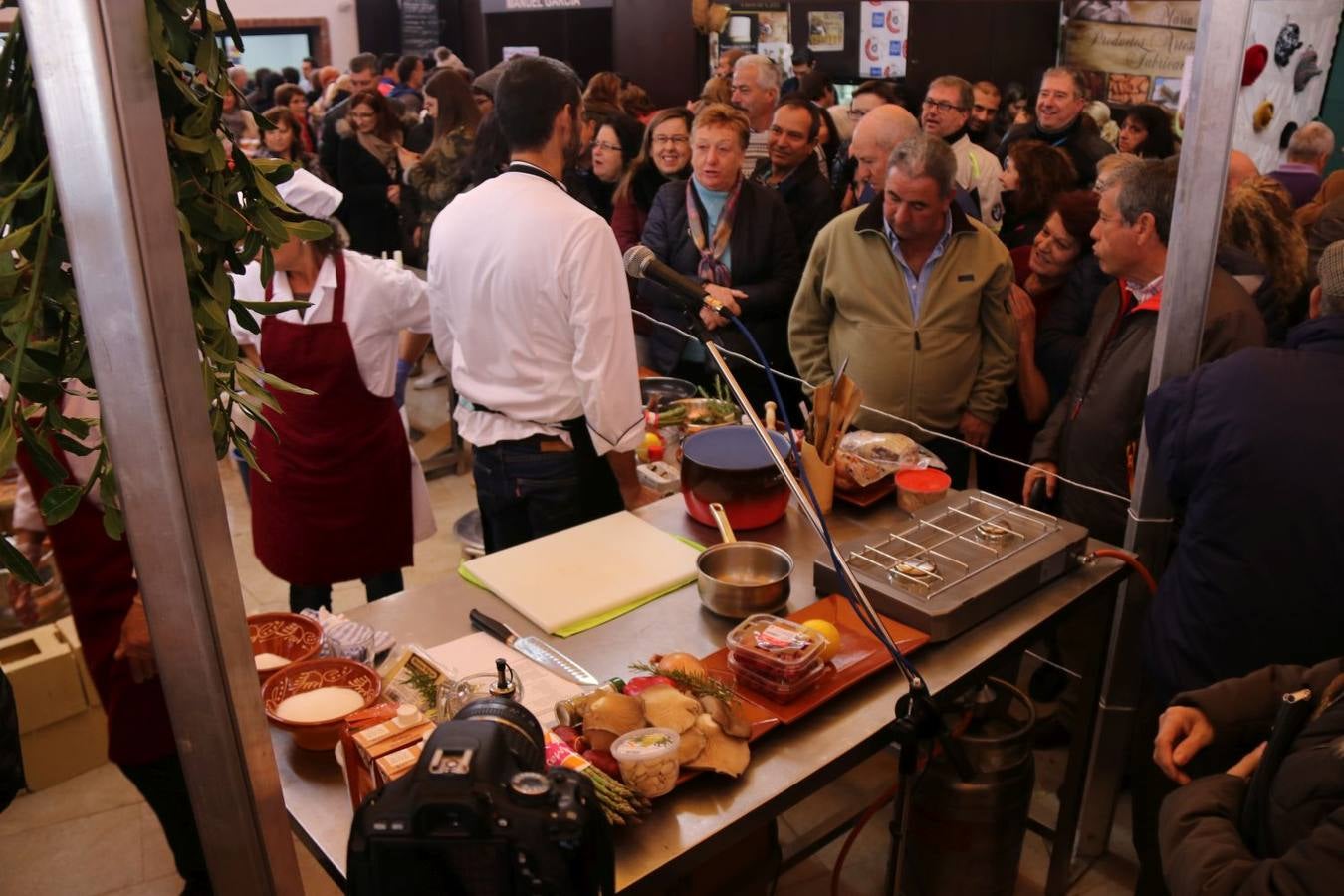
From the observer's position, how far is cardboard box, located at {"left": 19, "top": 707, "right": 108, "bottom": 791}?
9.63 ft

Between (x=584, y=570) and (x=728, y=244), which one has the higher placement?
(x=728, y=244)

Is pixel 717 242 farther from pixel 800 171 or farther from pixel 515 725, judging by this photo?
pixel 515 725

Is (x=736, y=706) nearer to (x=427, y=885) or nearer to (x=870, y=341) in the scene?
(x=427, y=885)

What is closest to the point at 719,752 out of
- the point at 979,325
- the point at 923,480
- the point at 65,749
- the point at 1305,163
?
the point at 923,480

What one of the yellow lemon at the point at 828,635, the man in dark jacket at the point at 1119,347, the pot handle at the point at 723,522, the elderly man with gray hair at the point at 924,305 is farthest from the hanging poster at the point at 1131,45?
the yellow lemon at the point at 828,635

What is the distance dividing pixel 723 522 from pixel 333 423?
3.79 ft

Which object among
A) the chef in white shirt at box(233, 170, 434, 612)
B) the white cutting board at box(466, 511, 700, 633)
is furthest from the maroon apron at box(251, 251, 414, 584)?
the white cutting board at box(466, 511, 700, 633)

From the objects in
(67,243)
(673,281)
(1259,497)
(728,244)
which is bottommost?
(1259,497)

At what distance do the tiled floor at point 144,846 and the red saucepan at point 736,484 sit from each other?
2.38ft

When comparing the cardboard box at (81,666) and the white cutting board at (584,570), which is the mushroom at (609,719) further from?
the cardboard box at (81,666)

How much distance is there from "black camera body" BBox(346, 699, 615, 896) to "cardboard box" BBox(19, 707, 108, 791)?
90.8 inches

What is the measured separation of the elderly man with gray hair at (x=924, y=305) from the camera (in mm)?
3033

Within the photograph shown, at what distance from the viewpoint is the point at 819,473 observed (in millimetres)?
2430

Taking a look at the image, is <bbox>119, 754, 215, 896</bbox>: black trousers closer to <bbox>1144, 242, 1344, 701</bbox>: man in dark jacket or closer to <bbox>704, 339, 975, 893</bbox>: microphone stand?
<bbox>704, 339, 975, 893</bbox>: microphone stand
